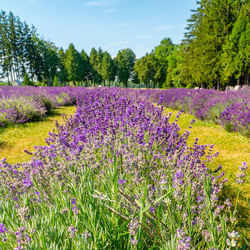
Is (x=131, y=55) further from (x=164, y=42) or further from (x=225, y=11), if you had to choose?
(x=225, y=11)

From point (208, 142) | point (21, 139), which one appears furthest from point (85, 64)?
point (208, 142)

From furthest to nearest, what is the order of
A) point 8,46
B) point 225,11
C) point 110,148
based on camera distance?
point 8,46
point 225,11
point 110,148

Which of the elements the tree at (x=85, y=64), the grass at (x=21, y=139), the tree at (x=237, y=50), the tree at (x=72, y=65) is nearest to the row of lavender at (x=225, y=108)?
the grass at (x=21, y=139)

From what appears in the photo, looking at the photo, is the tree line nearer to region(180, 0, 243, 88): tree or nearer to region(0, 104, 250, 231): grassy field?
region(180, 0, 243, 88): tree

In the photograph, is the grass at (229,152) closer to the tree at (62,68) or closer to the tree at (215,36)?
the tree at (215,36)

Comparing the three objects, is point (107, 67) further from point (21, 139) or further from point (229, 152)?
point (229, 152)

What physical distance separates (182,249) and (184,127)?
23.4 ft

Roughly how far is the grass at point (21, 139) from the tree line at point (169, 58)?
58.7 feet

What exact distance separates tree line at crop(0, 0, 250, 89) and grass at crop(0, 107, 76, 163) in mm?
17879

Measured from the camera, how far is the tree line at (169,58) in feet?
59.2

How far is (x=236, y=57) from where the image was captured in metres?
17.2

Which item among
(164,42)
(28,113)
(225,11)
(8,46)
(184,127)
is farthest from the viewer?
(164,42)

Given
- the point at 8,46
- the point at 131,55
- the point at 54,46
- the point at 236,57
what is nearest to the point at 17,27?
the point at 8,46

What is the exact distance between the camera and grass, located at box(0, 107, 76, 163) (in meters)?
4.82
